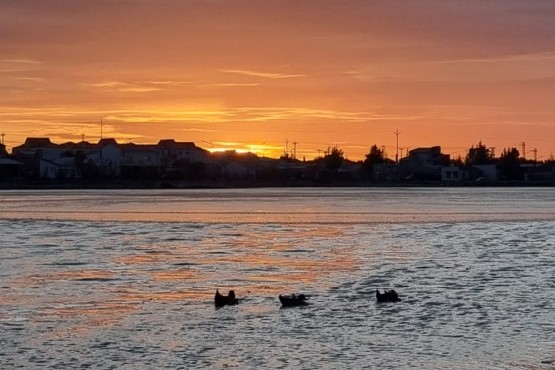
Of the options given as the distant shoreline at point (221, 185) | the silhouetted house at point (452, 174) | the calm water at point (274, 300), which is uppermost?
the silhouetted house at point (452, 174)

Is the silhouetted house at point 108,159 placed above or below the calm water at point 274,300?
above

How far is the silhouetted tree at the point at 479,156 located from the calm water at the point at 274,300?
137355mm

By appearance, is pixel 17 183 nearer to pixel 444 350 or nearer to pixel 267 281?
pixel 267 281

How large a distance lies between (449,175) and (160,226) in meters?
113

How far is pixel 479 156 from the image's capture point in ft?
567

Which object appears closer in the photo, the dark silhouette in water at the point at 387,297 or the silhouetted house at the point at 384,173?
the dark silhouette in water at the point at 387,297

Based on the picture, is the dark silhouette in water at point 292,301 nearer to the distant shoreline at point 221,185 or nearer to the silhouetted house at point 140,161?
the distant shoreline at point 221,185

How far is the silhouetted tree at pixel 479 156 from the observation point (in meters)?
171

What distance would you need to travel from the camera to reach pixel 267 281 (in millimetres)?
21141

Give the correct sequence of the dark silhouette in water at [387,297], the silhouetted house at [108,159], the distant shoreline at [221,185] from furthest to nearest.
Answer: the silhouetted house at [108,159]
the distant shoreline at [221,185]
the dark silhouette in water at [387,297]

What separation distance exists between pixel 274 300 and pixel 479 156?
15867 cm

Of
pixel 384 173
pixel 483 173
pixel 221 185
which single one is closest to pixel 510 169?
pixel 483 173

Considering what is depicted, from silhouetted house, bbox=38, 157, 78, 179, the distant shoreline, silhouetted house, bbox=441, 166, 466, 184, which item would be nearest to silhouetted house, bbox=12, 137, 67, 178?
silhouetted house, bbox=38, 157, 78, 179

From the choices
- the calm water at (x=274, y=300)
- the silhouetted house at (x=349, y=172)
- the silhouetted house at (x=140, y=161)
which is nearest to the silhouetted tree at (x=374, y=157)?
the silhouetted house at (x=349, y=172)
